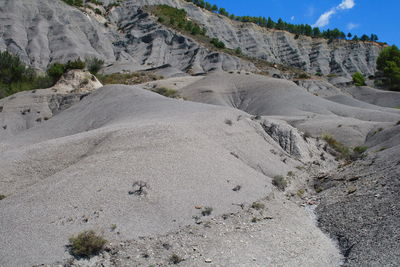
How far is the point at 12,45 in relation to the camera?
3216 inches

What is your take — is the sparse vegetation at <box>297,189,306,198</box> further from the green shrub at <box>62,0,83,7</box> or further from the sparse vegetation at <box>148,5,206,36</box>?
the green shrub at <box>62,0,83,7</box>

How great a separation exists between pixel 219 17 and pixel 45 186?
128 m

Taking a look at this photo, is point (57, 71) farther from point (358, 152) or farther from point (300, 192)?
point (300, 192)

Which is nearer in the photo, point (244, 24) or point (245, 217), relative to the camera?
point (245, 217)

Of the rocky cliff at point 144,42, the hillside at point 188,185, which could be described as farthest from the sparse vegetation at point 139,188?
the rocky cliff at point 144,42

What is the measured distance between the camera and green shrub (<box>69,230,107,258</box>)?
10.8 metres

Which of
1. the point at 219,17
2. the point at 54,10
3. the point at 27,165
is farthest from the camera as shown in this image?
the point at 219,17

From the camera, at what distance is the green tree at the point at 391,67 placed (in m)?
79.6

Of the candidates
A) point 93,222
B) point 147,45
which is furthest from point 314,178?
point 147,45

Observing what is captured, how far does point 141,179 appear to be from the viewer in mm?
15328

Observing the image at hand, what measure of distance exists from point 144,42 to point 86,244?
9868 centimetres

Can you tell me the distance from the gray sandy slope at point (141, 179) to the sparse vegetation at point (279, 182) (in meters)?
0.33

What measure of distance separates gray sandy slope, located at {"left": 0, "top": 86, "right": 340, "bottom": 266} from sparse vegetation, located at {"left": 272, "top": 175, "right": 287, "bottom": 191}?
0.33 meters

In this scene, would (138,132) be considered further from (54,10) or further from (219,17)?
(219,17)
